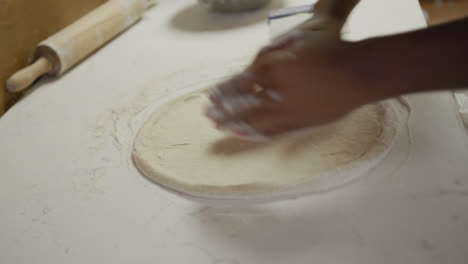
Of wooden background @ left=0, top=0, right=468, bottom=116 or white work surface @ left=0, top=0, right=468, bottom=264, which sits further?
wooden background @ left=0, top=0, right=468, bottom=116

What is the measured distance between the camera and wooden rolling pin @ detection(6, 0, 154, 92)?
110 centimetres

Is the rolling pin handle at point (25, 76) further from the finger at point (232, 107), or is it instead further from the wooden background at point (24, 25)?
the finger at point (232, 107)

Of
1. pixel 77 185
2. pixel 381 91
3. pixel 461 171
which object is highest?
pixel 381 91

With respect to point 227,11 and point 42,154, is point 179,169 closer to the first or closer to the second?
point 42,154

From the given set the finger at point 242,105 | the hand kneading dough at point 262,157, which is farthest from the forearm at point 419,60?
the hand kneading dough at point 262,157

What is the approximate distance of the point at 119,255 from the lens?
623 millimetres

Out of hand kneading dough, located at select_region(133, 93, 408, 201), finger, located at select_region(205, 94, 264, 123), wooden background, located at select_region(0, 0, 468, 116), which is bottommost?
hand kneading dough, located at select_region(133, 93, 408, 201)

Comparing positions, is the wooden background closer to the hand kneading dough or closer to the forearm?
the hand kneading dough

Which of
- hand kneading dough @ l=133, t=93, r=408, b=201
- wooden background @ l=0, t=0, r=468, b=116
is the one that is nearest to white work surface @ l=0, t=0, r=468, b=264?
hand kneading dough @ l=133, t=93, r=408, b=201

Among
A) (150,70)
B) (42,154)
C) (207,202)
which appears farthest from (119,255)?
(150,70)

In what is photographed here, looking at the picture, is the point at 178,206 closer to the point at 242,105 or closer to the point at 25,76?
the point at 242,105

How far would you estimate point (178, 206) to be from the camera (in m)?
0.70

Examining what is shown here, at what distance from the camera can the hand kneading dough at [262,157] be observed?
0.69m

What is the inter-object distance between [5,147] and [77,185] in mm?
277
